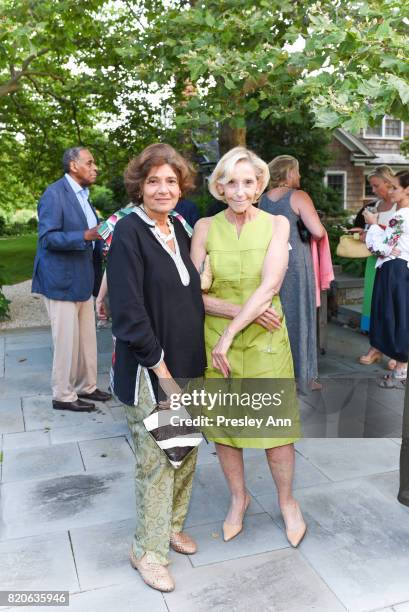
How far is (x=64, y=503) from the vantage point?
139 inches

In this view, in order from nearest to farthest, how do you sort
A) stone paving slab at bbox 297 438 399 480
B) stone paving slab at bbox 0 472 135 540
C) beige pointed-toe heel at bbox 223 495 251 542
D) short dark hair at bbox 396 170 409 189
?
beige pointed-toe heel at bbox 223 495 251 542 → stone paving slab at bbox 0 472 135 540 → stone paving slab at bbox 297 438 399 480 → short dark hair at bbox 396 170 409 189

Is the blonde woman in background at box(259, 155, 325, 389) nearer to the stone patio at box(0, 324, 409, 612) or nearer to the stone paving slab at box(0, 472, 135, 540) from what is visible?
the stone patio at box(0, 324, 409, 612)

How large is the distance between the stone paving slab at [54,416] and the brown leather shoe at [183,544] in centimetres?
197

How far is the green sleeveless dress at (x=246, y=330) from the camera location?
2836 mm

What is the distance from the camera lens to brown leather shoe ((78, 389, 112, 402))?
212 inches

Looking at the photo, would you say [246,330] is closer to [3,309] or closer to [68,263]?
[68,263]

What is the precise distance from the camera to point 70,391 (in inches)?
206

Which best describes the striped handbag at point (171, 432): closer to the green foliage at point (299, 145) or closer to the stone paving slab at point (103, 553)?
the stone paving slab at point (103, 553)

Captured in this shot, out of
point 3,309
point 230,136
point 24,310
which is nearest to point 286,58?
point 230,136

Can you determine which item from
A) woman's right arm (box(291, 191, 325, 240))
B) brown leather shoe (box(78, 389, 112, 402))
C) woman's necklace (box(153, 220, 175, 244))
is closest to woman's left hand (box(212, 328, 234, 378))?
woman's necklace (box(153, 220, 175, 244))

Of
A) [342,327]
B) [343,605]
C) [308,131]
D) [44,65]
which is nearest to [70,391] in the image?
[343,605]

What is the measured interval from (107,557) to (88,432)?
1.75 metres

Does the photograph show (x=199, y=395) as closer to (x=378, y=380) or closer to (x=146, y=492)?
(x=146, y=492)

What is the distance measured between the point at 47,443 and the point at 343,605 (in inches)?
103
